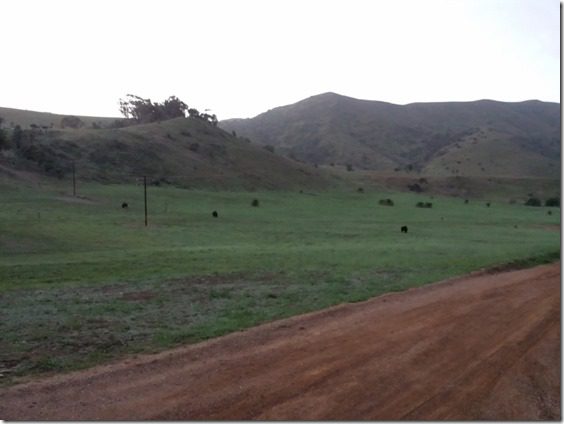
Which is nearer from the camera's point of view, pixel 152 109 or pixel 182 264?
pixel 182 264

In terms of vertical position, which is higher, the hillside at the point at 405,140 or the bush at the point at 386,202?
the hillside at the point at 405,140

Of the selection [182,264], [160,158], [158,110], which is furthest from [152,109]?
[182,264]

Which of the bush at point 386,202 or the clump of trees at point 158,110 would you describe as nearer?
the bush at point 386,202

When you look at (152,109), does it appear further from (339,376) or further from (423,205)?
(339,376)

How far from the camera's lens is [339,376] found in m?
9.24

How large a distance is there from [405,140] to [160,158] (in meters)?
94.3

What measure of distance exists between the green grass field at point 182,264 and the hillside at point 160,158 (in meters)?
14.3

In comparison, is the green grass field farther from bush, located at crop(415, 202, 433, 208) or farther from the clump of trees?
the clump of trees

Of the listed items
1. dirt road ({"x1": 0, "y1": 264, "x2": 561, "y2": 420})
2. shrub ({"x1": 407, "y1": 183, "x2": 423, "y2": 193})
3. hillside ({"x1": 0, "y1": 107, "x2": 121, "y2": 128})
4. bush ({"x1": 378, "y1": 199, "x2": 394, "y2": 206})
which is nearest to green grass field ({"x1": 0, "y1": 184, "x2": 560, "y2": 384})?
dirt road ({"x1": 0, "y1": 264, "x2": 561, "y2": 420})

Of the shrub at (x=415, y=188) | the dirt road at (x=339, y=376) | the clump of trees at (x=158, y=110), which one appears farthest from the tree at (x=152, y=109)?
the dirt road at (x=339, y=376)

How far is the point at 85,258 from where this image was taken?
25750 millimetres

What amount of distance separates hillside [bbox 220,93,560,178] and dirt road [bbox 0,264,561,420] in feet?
346

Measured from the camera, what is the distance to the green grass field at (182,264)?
12227mm

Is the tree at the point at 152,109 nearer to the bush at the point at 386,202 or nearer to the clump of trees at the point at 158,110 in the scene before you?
the clump of trees at the point at 158,110
